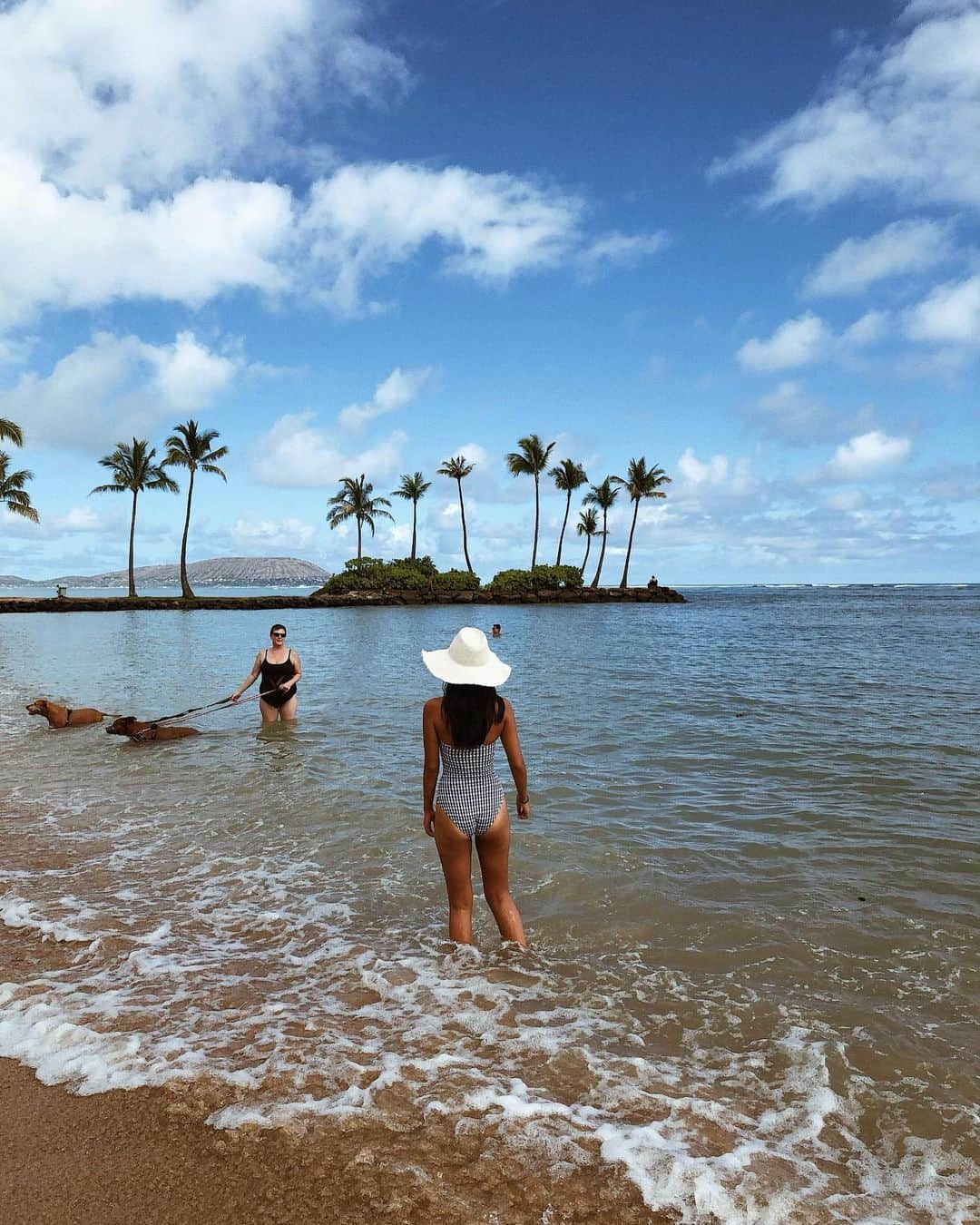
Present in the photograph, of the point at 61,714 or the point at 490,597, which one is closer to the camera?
the point at 61,714

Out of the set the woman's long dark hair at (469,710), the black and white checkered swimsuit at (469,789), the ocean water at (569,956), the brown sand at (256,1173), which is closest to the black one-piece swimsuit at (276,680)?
the ocean water at (569,956)

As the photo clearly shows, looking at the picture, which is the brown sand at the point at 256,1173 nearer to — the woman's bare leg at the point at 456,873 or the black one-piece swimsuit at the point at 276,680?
the woman's bare leg at the point at 456,873

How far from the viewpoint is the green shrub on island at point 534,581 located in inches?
2788

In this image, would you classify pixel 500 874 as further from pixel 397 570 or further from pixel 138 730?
pixel 397 570

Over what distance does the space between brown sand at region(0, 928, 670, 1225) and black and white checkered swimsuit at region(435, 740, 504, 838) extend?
1.54 m

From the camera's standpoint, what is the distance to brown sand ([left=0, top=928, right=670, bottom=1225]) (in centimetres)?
249

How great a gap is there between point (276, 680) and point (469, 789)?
339 inches

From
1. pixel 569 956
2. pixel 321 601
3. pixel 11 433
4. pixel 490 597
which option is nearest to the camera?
pixel 569 956

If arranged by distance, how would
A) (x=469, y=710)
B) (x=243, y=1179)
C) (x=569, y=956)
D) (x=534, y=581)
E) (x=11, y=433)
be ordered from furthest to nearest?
(x=534, y=581) → (x=11, y=433) → (x=569, y=956) → (x=469, y=710) → (x=243, y=1179)

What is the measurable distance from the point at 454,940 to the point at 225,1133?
190 centimetres

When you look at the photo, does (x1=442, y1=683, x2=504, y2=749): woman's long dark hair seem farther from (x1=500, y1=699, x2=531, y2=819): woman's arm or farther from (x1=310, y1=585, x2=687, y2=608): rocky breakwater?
(x1=310, y1=585, x2=687, y2=608): rocky breakwater

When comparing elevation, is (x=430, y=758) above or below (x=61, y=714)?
above

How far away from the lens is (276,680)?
12.1 m

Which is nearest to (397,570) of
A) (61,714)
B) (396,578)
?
(396,578)
